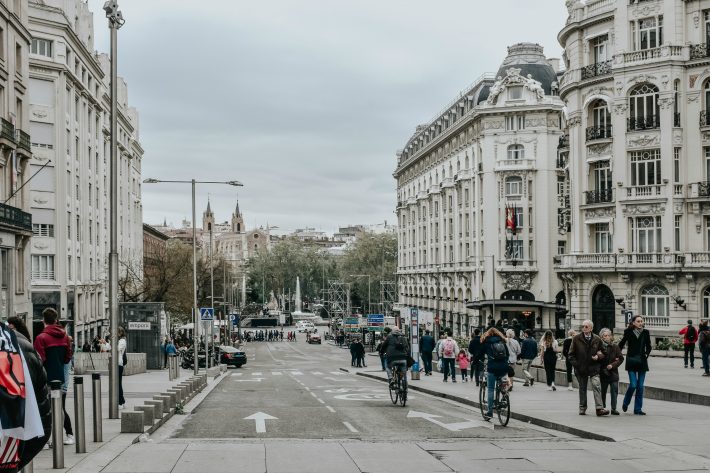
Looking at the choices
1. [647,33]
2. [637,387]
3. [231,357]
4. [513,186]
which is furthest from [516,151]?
[637,387]

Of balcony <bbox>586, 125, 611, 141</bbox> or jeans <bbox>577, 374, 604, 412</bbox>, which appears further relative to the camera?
balcony <bbox>586, 125, 611, 141</bbox>

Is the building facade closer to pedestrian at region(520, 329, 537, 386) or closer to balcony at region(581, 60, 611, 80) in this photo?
pedestrian at region(520, 329, 537, 386)

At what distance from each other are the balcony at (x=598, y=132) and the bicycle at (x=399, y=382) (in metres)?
31.7

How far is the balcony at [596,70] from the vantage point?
47812 mm

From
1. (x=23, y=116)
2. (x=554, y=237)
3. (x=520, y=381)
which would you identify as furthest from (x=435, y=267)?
(x=520, y=381)

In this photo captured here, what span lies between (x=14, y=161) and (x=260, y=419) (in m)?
23.7

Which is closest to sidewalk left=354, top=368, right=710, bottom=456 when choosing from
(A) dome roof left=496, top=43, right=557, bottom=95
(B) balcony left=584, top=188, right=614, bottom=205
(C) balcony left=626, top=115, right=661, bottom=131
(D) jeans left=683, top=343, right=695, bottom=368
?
(D) jeans left=683, top=343, right=695, bottom=368

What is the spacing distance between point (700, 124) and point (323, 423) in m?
34.4

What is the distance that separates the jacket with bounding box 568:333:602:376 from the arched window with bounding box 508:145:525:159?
58104mm

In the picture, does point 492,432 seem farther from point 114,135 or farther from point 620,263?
point 620,263

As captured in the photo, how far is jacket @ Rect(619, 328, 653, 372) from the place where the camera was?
15827mm

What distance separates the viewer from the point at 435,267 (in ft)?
294

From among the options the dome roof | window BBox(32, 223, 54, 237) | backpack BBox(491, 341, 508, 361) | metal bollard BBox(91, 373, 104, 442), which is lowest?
metal bollard BBox(91, 373, 104, 442)

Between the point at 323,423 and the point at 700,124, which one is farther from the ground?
the point at 700,124
